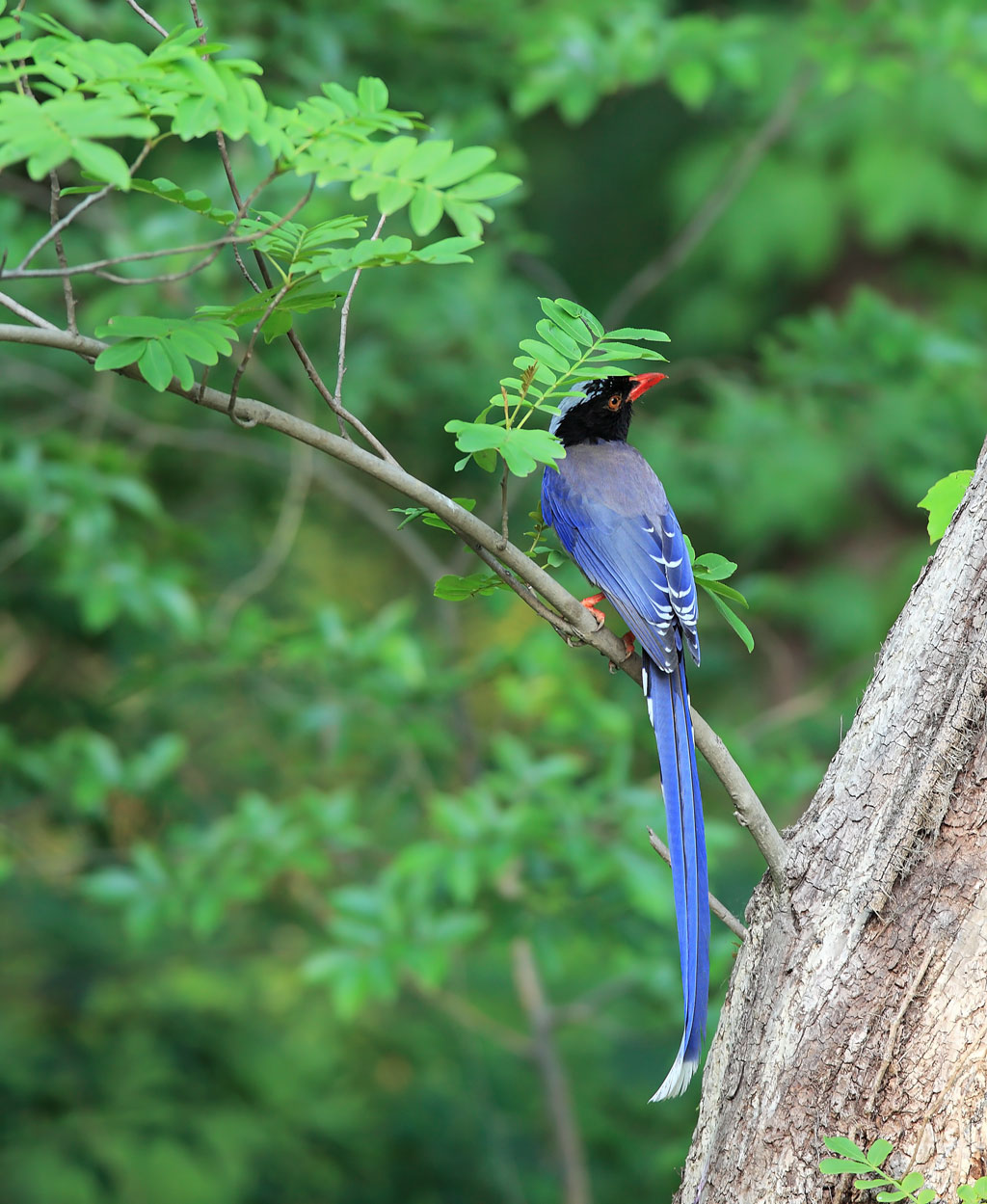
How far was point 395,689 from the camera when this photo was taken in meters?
4.36

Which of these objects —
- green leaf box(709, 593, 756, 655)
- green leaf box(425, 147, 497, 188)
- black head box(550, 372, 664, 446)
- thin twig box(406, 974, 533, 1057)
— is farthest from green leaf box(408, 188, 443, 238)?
thin twig box(406, 974, 533, 1057)

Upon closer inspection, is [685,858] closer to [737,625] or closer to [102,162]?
[737,625]

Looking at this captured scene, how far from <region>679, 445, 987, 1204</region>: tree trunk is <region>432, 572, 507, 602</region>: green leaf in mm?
603

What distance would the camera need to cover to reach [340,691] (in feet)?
15.1

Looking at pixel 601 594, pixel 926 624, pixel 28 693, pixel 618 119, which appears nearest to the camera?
pixel 926 624

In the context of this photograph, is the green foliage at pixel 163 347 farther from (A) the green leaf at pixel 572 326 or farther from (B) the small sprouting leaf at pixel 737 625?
(B) the small sprouting leaf at pixel 737 625

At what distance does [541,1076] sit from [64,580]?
9.76 ft

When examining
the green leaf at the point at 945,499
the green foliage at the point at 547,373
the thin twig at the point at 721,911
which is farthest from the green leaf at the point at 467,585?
the green leaf at the point at 945,499

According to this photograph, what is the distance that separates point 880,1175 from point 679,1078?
1.34ft

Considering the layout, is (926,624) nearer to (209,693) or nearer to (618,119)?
(209,693)

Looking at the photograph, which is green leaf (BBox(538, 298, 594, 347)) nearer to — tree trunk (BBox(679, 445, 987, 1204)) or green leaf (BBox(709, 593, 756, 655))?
green leaf (BBox(709, 593, 756, 655))

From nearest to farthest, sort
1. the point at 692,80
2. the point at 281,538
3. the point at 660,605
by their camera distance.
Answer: the point at 660,605 < the point at 692,80 < the point at 281,538

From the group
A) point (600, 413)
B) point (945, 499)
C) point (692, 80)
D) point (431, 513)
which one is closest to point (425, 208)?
point (431, 513)

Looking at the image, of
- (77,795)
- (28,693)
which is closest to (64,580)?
(77,795)
